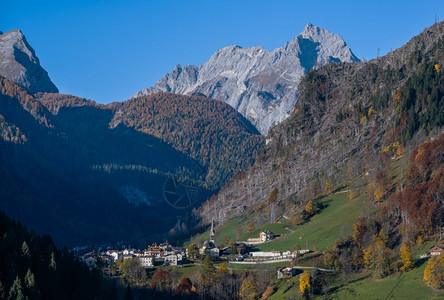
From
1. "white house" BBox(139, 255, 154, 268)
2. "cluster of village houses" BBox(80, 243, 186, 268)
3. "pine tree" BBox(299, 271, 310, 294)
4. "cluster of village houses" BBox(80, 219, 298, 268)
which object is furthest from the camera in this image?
"cluster of village houses" BBox(80, 243, 186, 268)

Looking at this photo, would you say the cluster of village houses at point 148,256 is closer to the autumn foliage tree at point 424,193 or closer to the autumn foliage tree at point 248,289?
the autumn foliage tree at point 248,289

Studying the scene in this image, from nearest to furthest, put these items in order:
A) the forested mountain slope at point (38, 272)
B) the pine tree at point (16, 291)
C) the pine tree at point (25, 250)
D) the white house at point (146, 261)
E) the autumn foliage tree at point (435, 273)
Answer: the pine tree at point (16, 291) → the forested mountain slope at point (38, 272) → the autumn foliage tree at point (435, 273) → the pine tree at point (25, 250) → the white house at point (146, 261)

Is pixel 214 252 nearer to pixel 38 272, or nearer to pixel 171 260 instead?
pixel 171 260

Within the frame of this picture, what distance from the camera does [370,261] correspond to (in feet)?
418

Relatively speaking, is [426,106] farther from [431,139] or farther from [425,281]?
[425,281]

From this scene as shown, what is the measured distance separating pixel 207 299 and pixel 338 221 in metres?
37.6

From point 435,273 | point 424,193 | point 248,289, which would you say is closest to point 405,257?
point 435,273

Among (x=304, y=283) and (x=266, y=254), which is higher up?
(x=266, y=254)

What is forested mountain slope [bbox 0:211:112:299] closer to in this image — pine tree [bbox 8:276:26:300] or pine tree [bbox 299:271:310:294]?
pine tree [bbox 8:276:26:300]

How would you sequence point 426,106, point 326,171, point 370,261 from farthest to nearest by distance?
point 326,171
point 426,106
point 370,261

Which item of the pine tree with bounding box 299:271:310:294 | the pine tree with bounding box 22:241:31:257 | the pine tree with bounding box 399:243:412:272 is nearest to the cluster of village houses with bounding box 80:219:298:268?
the pine tree with bounding box 299:271:310:294

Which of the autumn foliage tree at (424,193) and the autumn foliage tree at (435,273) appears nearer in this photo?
the autumn foliage tree at (435,273)

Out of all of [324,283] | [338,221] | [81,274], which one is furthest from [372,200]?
[81,274]

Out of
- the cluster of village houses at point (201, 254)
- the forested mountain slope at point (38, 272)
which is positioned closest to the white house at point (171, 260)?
the cluster of village houses at point (201, 254)
